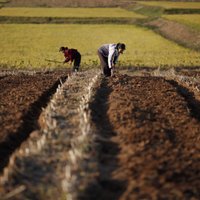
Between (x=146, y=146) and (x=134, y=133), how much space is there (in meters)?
0.61

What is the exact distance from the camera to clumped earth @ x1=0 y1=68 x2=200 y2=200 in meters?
6.82

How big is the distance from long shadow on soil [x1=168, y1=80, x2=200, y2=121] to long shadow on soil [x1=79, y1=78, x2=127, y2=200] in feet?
7.19

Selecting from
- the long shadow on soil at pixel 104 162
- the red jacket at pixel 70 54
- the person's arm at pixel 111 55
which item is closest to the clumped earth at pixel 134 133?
the long shadow on soil at pixel 104 162

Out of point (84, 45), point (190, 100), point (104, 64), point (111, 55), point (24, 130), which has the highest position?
point (111, 55)

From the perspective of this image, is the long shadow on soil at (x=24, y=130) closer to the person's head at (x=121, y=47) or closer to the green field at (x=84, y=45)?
the person's head at (x=121, y=47)

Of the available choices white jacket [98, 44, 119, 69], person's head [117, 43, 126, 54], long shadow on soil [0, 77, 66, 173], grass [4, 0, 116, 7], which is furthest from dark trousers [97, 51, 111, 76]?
grass [4, 0, 116, 7]

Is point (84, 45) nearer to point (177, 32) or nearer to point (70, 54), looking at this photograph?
point (177, 32)

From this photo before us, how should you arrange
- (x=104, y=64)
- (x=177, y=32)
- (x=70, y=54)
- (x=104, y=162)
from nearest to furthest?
(x=104, y=162) → (x=104, y=64) → (x=70, y=54) → (x=177, y=32)

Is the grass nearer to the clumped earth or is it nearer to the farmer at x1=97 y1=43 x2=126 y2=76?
the farmer at x1=97 y1=43 x2=126 y2=76

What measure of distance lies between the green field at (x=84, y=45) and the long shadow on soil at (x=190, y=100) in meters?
6.33

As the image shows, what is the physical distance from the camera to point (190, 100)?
13.0 meters

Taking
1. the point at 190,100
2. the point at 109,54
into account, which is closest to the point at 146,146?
the point at 190,100

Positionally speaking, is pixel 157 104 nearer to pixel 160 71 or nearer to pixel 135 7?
pixel 160 71

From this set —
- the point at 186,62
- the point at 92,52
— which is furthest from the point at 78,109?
the point at 92,52
